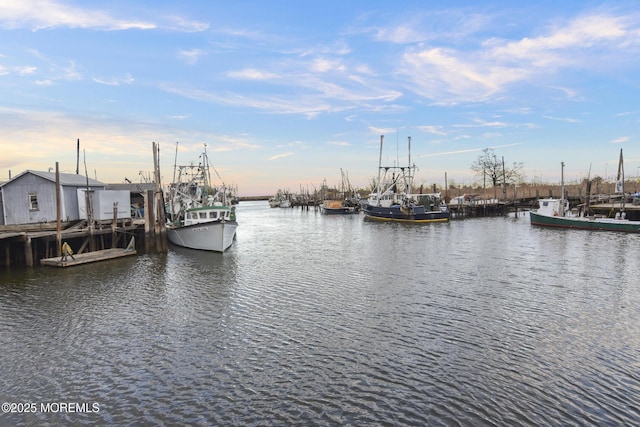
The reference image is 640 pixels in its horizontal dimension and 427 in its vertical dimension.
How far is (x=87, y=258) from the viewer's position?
23.2 m

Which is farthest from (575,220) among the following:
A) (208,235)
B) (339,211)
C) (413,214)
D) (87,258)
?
(339,211)

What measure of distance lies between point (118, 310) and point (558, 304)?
16202mm

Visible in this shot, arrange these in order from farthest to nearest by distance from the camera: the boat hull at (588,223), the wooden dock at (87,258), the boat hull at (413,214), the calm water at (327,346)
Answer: the boat hull at (413,214), the boat hull at (588,223), the wooden dock at (87,258), the calm water at (327,346)

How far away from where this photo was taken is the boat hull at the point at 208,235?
1097 inches

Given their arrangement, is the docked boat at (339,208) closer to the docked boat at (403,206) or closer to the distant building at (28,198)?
the docked boat at (403,206)

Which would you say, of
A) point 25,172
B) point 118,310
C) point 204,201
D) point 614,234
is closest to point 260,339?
point 118,310

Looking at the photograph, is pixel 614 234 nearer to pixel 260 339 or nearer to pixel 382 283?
pixel 382 283

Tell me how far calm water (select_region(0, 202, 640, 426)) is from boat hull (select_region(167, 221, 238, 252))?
7.36 meters

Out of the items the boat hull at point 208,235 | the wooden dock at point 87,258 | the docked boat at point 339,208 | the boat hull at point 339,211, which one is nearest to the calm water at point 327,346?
the wooden dock at point 87,258

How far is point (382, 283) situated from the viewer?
17781mm

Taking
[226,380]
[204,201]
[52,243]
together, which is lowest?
[226,380]

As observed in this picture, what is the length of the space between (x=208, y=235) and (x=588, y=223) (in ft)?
123

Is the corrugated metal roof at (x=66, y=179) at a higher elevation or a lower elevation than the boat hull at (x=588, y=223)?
higher

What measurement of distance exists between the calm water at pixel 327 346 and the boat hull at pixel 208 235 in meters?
7.36
